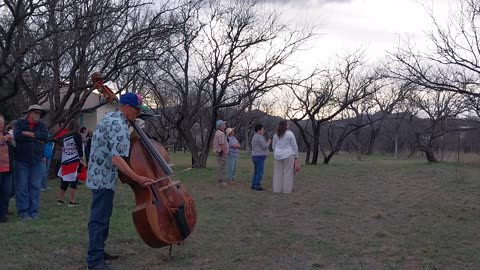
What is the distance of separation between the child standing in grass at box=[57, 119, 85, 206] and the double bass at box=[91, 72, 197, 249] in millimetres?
4661

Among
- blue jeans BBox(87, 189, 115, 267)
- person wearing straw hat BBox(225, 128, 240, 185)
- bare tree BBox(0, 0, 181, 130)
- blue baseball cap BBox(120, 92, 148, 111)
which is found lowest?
blue jeans BBox(87, 189, 115, 267)

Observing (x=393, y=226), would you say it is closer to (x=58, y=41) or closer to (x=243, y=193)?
(x=243, y=193)

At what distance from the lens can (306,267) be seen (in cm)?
586

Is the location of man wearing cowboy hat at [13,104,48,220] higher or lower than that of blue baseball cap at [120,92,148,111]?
lower

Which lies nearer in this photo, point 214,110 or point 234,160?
point 234,160

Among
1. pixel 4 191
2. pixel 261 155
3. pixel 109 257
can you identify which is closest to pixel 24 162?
pixel 4 191

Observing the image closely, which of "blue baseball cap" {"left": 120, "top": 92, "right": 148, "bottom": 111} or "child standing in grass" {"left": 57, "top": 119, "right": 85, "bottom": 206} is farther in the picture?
"child standing in grass" {"left": 57, "top": 119, "right": 85, "bottom": 206}

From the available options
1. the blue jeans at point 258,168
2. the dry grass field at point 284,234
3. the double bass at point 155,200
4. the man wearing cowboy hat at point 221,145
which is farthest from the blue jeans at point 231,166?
the double bass at point 155,200

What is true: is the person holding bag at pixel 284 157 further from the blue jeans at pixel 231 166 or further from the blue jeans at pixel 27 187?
the blue jeans at pixel 27 187

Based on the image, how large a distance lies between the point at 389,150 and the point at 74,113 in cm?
4112

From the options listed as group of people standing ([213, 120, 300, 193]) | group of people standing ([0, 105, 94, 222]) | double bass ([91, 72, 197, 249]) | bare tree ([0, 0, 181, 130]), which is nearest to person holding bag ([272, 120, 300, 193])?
group of people standing ([213, 120, 300, 193])

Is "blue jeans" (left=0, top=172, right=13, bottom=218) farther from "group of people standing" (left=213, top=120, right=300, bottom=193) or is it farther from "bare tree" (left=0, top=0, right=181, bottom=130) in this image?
"group of people standing" (left=213, top=120, right=300, bottom=193)

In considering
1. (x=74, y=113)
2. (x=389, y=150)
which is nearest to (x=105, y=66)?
(x=74, y=113)

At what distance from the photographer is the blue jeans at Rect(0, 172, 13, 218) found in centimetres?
794
